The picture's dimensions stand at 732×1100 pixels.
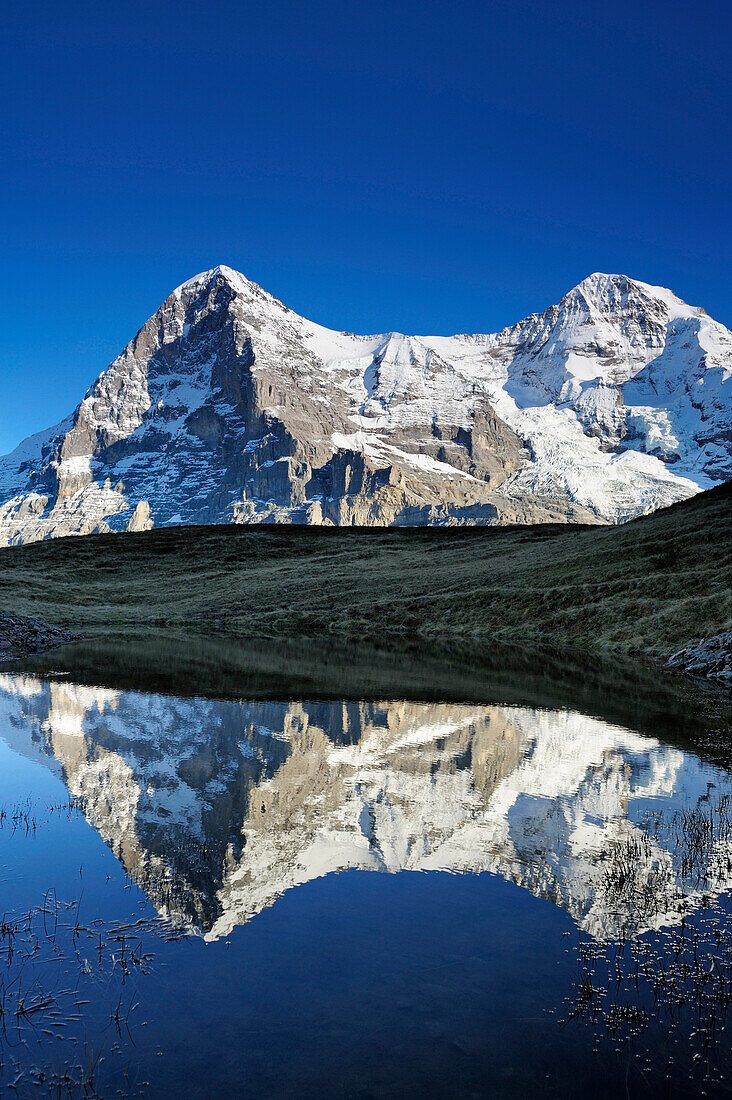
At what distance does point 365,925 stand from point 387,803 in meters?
3.89

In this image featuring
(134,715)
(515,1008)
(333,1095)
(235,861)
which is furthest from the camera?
(134,715)

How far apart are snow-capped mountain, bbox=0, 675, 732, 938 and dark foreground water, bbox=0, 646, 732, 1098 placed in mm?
55

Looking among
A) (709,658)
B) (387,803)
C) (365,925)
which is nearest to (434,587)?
(709,658)

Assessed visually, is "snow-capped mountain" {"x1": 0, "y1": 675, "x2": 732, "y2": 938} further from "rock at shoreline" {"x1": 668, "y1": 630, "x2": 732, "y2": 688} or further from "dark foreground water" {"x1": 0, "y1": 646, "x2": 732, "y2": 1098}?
"rock at shoreline" {"x1": 668, "y1": 630, "x2": 732, "y2": 688}

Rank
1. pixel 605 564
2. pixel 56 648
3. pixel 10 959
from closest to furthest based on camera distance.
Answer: pixel 10 959 < pixel 56 648 < pixel 605 564

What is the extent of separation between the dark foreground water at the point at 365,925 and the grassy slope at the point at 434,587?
73.8ft

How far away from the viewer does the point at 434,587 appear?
180 feet

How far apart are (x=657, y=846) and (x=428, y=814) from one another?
10.7ft

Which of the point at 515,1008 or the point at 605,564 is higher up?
the point at 605,564

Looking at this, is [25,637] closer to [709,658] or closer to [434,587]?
[434,587]

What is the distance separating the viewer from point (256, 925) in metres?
7.88

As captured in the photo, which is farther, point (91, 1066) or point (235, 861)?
point (235, 861)

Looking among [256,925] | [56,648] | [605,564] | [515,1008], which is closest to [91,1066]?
[256,925]

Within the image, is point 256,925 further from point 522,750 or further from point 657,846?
point 522,750
